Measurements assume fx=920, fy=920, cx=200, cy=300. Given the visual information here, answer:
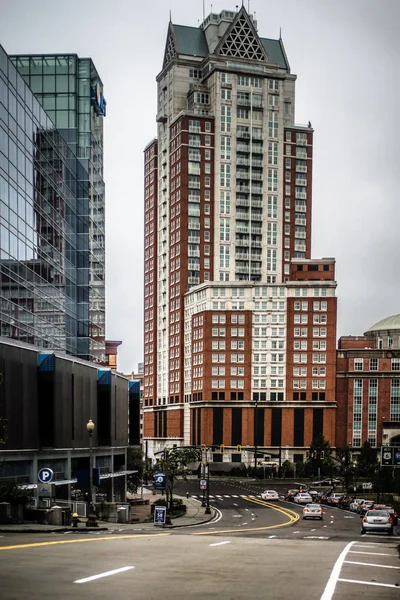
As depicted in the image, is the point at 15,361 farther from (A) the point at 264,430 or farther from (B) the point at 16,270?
(A) the point at 264,430

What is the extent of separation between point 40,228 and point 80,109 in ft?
93.3

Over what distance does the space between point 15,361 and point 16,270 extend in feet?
39.7

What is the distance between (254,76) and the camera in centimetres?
19900

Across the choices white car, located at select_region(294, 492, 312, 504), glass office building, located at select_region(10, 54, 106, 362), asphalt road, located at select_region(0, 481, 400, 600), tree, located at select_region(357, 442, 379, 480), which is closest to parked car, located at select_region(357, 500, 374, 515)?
white car, located at select_region(294, 492, 312, 504)

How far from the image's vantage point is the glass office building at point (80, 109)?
94.8 m

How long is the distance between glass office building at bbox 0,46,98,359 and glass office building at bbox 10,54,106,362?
0.58 metres

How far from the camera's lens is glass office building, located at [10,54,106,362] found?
9475cm

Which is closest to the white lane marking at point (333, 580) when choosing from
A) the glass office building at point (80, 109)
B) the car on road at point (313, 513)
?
the car on road at point (313, 513)

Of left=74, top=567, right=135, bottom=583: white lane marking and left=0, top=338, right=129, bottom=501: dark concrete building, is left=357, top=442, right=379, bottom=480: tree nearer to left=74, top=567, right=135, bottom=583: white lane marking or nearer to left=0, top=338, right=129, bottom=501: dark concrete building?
left=0, top=338, right=129, bottom=501: dark concrete building

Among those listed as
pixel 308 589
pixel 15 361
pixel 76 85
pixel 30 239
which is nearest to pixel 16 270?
pixel 30 239

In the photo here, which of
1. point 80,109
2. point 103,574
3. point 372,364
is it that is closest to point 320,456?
point 372,364

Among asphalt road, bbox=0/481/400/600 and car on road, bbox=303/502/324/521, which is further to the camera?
car on road, bbox=303/502/324/521

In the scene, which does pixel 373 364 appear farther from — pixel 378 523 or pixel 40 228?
pixel 378 523

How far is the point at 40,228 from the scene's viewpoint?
243 feet
